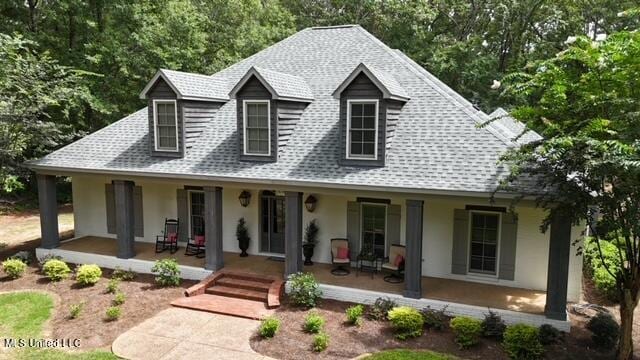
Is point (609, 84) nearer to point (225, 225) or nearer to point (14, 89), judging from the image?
point (225, 225)

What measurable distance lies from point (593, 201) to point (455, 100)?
546cm

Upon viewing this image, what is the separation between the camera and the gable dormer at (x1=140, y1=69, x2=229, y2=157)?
1335 cm

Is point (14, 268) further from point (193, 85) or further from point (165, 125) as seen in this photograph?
point (193, 85)

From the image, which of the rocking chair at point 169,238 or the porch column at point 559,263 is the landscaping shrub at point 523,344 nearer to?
the porch column at point 559,263

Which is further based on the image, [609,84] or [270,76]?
[270,76]

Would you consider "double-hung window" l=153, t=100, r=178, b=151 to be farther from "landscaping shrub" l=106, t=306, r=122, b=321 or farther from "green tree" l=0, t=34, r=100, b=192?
"landscaping shrub" l=106, t=306, r=122, b=321

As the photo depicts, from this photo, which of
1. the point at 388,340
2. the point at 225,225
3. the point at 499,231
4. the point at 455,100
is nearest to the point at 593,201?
the point at 499,231

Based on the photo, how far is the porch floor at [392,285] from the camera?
10.7 m

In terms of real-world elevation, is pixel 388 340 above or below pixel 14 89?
below

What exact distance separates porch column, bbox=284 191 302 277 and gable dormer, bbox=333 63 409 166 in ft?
5.21

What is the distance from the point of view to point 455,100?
12.6m

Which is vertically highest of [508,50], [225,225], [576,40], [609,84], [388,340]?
[508,50]

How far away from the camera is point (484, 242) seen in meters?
11.9

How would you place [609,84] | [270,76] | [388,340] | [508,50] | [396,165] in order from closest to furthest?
[609,84] → [388,340] → [396,165] → [270,76] → [508,50]
